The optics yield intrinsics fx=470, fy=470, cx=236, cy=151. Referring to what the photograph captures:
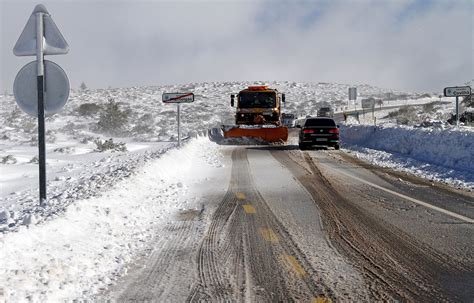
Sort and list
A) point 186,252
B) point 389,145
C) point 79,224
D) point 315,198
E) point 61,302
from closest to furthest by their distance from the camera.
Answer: point 61,302 < point 186,252 < point 79,224 < point 315,198 < point 389,145

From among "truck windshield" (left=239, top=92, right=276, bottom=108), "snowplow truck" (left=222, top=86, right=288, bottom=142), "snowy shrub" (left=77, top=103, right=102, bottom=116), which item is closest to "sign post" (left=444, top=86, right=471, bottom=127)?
"snowplow truck" (left=222, top=86, right=288, bottom=142)

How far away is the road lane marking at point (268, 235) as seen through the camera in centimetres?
664

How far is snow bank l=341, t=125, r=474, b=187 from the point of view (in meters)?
14.1

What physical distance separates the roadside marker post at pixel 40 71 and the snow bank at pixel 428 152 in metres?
9.78

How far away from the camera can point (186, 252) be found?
610 cm

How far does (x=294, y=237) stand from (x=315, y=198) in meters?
3.37

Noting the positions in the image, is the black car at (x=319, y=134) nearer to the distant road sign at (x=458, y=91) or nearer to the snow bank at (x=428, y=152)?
the snow bank at (x=428, y=152)

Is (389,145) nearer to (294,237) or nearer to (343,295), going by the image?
(294,237)

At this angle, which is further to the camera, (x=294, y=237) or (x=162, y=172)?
(x=162, y=172)

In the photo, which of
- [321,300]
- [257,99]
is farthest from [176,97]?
[321,300]

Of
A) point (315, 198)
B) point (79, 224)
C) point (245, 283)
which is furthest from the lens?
point (315, 198)

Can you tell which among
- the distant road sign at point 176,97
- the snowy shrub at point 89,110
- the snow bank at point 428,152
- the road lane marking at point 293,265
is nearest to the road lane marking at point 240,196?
the road lane marking at point 293,265

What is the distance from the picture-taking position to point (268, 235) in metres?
Result: 6.88

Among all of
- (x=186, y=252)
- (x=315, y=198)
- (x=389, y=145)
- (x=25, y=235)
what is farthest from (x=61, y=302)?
(x=389, y=145)
